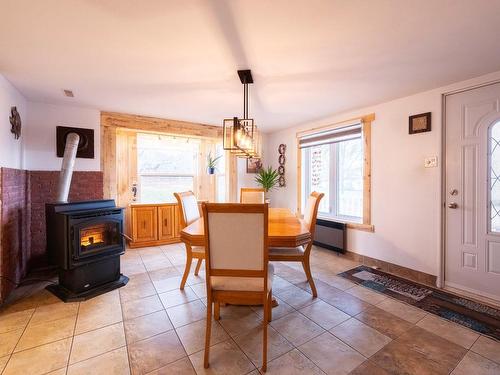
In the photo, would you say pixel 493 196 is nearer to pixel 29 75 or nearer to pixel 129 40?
pixel 129 40

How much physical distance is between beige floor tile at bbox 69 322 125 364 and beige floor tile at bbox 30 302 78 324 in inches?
17.4

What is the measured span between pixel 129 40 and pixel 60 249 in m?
2.09

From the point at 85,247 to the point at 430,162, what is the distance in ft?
12.9

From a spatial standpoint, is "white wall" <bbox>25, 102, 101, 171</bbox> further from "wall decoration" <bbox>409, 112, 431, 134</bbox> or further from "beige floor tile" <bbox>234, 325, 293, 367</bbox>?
"wall decoration" <bbox>409, 112, 431, 134</bbox>

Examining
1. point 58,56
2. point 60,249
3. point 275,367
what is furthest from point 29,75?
point 275,367

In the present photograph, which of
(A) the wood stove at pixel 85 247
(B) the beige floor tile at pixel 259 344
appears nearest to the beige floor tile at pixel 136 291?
(A) the wood stove at pixel 85 247

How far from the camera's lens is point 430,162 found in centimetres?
274

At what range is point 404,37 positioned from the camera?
5.67ft

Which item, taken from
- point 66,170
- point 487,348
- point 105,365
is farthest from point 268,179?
point 105,365

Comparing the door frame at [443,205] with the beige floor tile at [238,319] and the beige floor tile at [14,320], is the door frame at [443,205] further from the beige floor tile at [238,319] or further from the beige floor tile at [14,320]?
the beige floor tile at [14,320]

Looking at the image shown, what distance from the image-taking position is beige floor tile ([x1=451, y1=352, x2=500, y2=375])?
1469mm

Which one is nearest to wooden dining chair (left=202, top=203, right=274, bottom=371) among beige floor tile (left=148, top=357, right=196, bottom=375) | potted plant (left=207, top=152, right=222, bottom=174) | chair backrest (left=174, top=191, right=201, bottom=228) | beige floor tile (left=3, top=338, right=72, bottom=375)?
beige floor tile (left=148, top=357, right=196, bottom=375)

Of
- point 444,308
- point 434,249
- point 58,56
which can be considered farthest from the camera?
point 434,249

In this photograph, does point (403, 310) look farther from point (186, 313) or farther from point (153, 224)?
point (153, 224)
